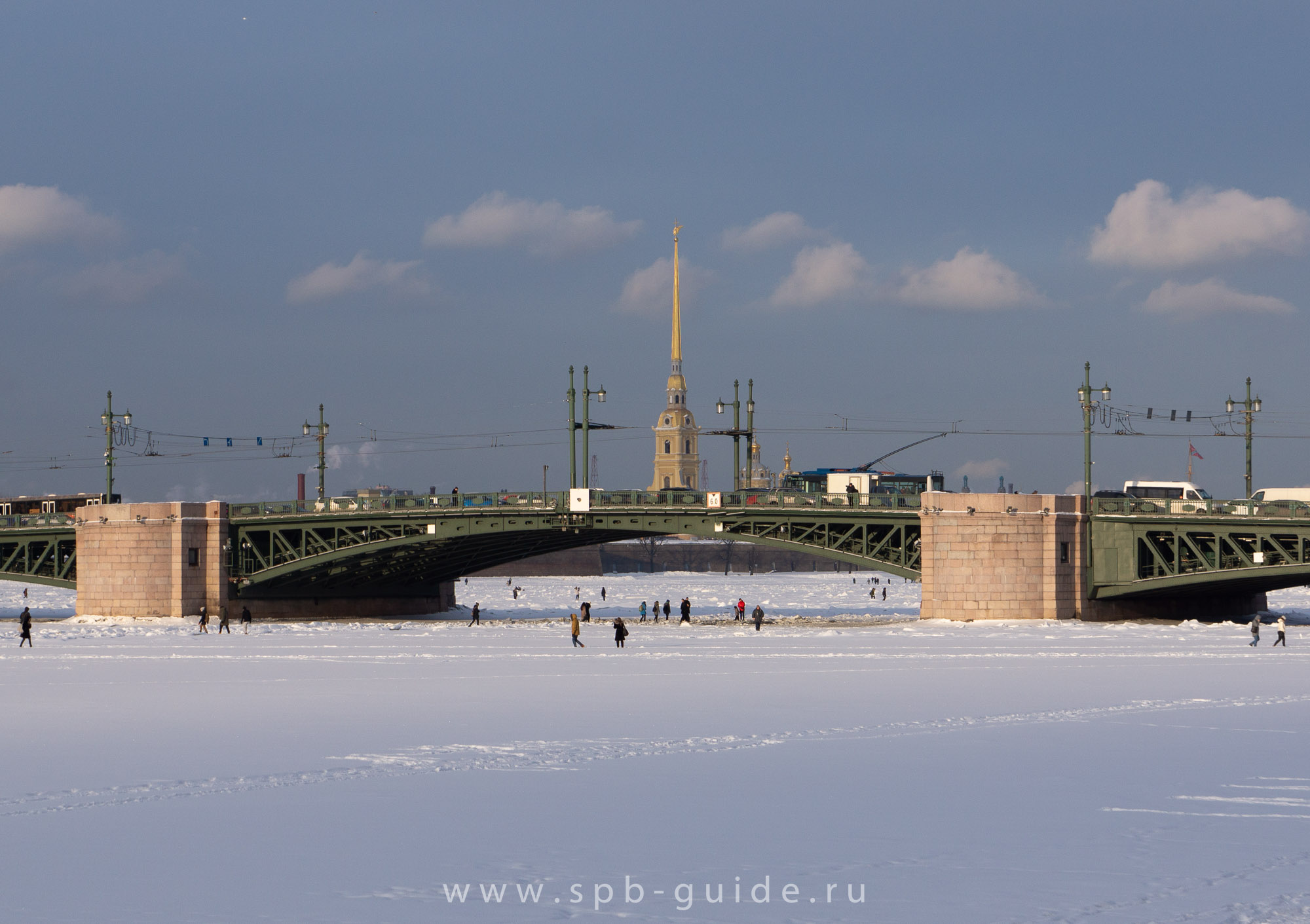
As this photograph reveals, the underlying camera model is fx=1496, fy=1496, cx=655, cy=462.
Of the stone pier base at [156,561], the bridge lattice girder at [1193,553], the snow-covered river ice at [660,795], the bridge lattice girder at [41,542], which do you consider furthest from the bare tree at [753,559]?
the snow-covered river ice at [660,795]

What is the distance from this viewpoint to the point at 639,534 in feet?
239

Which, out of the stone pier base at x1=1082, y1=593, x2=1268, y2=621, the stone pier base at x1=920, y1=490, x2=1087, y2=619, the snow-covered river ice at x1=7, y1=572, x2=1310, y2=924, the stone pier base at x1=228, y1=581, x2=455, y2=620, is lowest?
the stone pier base at x1=228, y1=581, x2=455, y2=620

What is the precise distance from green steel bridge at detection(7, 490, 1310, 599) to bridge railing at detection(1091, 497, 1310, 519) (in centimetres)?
6

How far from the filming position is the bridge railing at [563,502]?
66.5 metres

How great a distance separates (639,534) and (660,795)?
184ft

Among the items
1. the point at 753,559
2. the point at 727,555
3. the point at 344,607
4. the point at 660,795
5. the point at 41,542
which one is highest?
the point at 41,542

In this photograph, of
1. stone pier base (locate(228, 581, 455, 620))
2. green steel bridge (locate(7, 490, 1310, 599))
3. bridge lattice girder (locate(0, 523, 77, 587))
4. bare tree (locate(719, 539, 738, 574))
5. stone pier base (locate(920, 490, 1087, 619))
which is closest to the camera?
green steel bridge (locate(7, 490, 1310, 599))

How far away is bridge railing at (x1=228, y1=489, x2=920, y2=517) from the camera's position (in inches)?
2618

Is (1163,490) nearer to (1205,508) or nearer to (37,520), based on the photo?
(1205,508)

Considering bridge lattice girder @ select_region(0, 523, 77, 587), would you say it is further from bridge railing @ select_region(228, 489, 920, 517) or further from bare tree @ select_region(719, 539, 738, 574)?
bare tree @ select_region(719, 539, 738, 574)

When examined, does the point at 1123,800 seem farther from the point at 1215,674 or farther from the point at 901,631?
the point at 901,631

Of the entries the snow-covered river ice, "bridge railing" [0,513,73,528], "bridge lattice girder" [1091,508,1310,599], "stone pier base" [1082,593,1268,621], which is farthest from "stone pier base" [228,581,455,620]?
the snow-covered river ice

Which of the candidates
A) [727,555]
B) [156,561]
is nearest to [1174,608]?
[156,561]

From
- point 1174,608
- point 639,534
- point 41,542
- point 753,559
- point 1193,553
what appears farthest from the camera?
point 753,559
